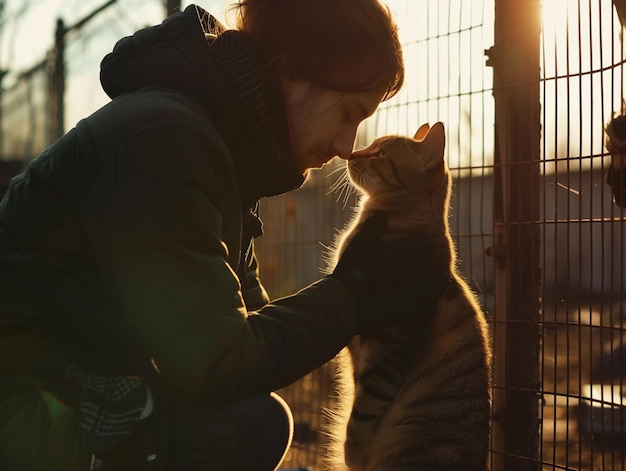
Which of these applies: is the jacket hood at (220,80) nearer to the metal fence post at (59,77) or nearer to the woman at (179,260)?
the woman at (179,260)

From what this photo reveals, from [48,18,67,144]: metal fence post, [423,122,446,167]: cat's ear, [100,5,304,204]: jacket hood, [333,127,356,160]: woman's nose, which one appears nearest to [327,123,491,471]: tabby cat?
[423,122,446,167]: cat's ear

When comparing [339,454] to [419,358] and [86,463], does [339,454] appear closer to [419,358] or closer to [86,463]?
[419,358]

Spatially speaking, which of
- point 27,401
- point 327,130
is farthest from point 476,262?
point 27,401

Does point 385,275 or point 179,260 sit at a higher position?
point 385,275

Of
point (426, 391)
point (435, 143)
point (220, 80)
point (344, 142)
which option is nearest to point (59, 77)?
point (435, 143)

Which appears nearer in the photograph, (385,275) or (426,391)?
(385,275)

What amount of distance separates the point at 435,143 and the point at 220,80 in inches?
52.4

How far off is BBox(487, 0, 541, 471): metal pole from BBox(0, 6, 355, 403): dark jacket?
4.51 ft

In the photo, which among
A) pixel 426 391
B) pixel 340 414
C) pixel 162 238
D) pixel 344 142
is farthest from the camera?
pixel 340 414

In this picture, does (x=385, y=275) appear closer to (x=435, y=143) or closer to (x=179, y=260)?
(x=179, y=260)

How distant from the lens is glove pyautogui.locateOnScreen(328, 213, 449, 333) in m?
1.88

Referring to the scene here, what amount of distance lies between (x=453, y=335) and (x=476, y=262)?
10.3ft

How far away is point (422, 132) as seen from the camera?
10.3 ft

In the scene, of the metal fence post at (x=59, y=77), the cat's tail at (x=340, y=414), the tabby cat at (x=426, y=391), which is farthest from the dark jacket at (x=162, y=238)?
the metal fence post at (x=59, y=77)
